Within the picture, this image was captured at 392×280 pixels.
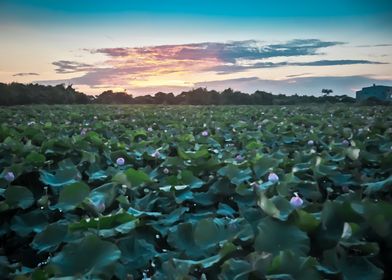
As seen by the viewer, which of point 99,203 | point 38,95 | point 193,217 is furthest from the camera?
point 38,95

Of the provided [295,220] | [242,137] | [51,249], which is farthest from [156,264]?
[242,137]

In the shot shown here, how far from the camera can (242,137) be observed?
396 cm

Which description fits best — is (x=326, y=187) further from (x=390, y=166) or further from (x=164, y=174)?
(x=164, y=174)

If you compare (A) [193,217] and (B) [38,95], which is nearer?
(A) [193,217]

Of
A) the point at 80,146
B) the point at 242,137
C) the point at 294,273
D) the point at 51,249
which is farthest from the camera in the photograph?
the point at 242,137

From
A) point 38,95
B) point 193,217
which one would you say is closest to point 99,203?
point 193,217

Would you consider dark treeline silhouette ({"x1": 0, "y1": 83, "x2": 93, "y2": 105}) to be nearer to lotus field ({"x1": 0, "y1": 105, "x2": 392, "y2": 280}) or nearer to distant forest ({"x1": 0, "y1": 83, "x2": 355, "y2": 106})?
distant forest ({"x1": 0, "y1": 83, "x2": 355, "y2": 106})

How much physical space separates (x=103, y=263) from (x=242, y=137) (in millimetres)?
2854

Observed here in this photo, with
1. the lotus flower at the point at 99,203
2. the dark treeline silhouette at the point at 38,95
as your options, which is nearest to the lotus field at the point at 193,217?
the lotus flower at the point at 99,203

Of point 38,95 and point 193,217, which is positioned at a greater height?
point 193,217

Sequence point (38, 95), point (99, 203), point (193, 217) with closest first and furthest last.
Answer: point (99, 203) → point (193, 217) → point (38, 95)

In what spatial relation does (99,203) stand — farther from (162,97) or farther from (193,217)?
(162,97)

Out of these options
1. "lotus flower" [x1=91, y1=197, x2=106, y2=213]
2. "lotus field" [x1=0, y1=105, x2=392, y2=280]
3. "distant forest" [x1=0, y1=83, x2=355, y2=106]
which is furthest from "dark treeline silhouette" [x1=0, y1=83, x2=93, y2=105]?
"lotus flower" [x1=91, y1=197, x2=106, y2=213]

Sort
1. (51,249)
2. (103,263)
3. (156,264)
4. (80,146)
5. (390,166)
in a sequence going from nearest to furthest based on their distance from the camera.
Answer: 1. (103,263)
2. (156,264)
3. (51,249)
4. (390,166)
5. (80,146)
